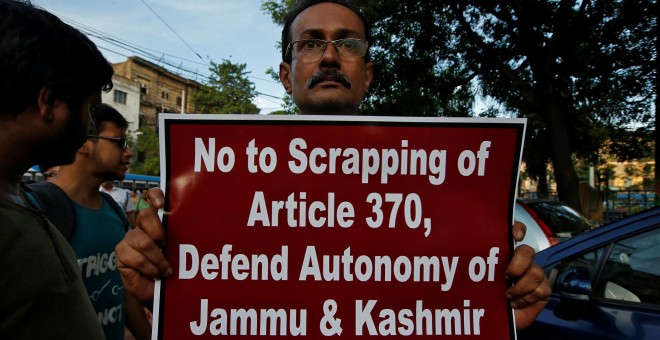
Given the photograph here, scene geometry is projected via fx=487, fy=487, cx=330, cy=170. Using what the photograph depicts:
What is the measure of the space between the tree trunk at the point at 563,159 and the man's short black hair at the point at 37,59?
10.9 meters

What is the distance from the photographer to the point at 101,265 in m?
2.23

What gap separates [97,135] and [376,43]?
419 inches

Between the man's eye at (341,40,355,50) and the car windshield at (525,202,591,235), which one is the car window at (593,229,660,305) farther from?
the car windshield at (525,202,591,235)

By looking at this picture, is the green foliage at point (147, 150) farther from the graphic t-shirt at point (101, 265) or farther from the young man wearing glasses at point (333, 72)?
the young man wearing glasses at point (333, 72)

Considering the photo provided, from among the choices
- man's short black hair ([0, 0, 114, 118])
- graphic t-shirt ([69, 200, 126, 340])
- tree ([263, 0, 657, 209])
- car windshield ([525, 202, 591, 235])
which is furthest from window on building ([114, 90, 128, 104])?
man's short black hair ([0, 0, 114, 118])

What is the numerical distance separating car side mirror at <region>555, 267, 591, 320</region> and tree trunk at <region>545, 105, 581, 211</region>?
355 inches

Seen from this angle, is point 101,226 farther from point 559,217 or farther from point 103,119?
point 559,217

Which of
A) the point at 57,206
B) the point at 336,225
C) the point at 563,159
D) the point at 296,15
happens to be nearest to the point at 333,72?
the point at 296,15

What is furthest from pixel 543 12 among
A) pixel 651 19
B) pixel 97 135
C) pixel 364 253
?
pixel 364 253

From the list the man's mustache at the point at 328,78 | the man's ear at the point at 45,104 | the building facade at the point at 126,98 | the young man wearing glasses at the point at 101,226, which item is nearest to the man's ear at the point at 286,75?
the man's mustache at the point at 328,78

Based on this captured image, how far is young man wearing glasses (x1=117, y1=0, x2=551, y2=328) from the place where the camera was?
1.21 meters

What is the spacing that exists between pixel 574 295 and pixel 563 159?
9.26 meters

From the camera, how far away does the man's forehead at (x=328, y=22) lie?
163 centimetres

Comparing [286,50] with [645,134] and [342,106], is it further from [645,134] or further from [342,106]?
[645,134]
